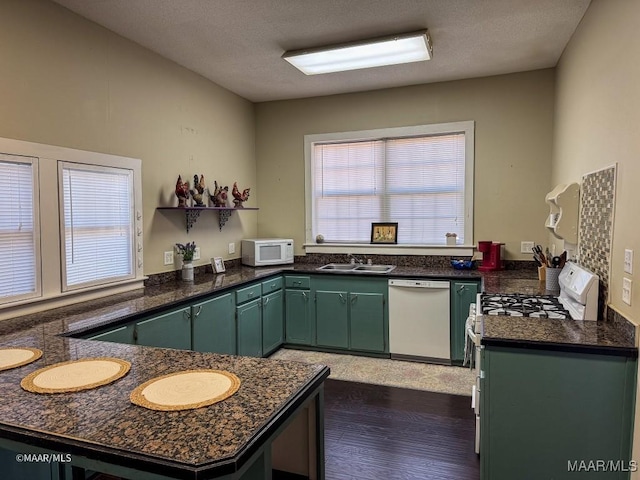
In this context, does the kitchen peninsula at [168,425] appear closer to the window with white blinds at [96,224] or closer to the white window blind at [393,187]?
the window with white blinds at [96,224]

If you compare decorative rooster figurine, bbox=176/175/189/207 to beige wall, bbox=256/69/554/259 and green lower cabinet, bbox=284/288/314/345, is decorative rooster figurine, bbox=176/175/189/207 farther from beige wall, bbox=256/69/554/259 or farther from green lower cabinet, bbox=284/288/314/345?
beige wall, bbox=256/69/554/259

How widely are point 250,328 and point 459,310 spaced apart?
6.18 ft

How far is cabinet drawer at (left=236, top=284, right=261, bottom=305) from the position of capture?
144 inches

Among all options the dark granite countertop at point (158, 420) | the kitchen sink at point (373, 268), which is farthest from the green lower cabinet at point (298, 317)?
the dark granite countertop at point (158, 420)

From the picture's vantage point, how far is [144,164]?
11.2 feet

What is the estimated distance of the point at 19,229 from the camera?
7.97ft

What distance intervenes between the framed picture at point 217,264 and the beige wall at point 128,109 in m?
0.08

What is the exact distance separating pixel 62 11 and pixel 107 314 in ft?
6.34

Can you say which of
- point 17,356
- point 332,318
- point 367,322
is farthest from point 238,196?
point 17,356

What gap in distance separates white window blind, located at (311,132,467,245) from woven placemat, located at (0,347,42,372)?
3.44m

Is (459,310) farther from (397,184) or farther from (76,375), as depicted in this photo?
(76,375)

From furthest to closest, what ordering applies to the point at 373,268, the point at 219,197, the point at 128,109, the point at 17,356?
1. the point at 373,268
2. the point at 219,197
3. the point at 128,109
4. the point at 17,356

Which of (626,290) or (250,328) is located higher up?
(626,290)

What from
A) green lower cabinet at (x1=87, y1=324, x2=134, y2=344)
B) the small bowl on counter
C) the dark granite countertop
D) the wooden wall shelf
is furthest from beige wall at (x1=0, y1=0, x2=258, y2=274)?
the small bowl on counter
